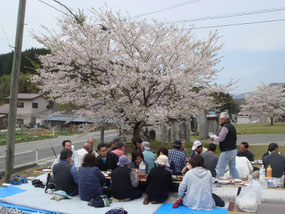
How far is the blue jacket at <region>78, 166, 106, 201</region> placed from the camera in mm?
5571

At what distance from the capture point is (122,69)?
1035cm

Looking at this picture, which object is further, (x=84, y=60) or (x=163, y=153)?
(x=84, y=60)

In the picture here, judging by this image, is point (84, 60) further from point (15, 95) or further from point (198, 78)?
point (198, 78)

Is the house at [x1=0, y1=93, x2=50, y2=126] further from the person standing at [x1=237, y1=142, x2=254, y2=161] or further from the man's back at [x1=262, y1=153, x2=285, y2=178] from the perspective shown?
the man's back at [x1=262, y1=153, x2=285, y2=178]

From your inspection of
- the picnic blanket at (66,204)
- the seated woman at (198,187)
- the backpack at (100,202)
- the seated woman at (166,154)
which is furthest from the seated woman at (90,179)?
the seated woman at (198,187)

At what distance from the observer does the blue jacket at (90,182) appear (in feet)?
18.3

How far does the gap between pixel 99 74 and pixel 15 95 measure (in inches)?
136

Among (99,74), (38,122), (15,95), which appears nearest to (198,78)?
(99,74)

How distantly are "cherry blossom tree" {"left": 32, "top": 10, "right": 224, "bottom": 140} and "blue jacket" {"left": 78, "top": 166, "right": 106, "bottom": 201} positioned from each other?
4591mm

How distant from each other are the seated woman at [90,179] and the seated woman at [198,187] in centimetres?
158

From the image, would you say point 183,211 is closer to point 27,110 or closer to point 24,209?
point 24,209

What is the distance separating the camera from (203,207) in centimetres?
504

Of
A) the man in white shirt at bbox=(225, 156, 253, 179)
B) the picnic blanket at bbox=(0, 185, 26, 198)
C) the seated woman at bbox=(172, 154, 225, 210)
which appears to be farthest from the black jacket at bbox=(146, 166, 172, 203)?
the picnic blanket at bbox=(0, 185, 26, 198)

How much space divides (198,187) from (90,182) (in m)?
2.13
